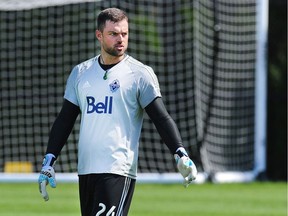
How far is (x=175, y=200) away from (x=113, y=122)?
668cm

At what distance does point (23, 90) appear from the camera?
16.6 m

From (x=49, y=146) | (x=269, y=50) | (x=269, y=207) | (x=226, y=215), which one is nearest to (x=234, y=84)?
(x=269, y=50)

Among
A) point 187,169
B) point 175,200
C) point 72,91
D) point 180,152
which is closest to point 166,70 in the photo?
point 175,200

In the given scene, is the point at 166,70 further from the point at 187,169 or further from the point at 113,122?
the point at 187,169

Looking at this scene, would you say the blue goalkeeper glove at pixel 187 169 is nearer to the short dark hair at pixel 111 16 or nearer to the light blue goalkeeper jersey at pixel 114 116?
the light blue goalkeeper jersey at pixel 114 116

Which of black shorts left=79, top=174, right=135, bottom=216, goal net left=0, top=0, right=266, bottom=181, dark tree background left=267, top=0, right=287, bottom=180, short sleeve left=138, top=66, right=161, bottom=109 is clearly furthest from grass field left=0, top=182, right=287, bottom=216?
short sleeve left=138, top=66, right=161, bottom=109

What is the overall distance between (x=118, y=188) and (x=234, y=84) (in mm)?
10933

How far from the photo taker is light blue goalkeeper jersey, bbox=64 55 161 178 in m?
6.15

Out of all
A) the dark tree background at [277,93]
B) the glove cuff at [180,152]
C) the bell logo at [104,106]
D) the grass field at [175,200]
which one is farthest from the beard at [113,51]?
the dark tree background at [277,93]

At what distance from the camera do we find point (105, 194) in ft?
19.8

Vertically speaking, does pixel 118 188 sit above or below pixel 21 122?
above

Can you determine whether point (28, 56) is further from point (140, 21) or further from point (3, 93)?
point (140, 21)

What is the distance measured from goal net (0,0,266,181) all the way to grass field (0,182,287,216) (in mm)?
1239

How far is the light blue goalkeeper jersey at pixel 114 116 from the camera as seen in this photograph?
242 inches
